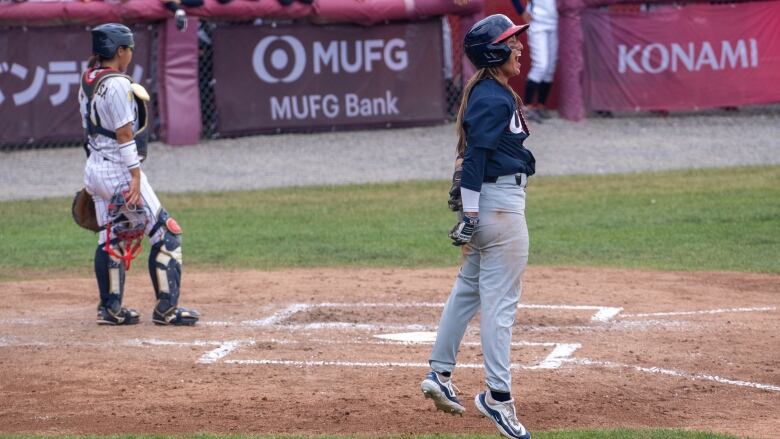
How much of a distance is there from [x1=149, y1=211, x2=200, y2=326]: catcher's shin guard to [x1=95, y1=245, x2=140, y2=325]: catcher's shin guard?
0.74ft

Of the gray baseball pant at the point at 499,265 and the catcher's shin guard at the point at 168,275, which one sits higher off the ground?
the gray baseball pant at the point at 499,265

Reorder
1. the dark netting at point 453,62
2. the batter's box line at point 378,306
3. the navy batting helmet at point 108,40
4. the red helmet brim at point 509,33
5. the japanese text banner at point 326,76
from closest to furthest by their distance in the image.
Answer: the red helmet brim at point 509,33, the navy batting helmet at point 108,40, the batter's box line at point 378,306, the japanese text banner at point 326,76, the dark netting at point 453,62

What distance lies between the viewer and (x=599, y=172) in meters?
15.9

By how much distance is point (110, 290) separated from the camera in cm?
832

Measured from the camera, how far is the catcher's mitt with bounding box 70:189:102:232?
27.4 ft

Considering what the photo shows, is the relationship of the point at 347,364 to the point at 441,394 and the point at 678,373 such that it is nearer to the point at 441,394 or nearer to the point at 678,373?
the point at 441,394

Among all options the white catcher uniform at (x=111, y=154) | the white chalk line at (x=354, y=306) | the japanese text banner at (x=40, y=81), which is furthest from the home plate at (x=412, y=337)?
the japanese text banner at (x=40, y=81)

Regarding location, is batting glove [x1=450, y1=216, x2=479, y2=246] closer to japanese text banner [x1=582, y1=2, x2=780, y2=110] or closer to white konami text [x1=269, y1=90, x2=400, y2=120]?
white konami text [x1=269, y1=90, x2=400, y2=120]

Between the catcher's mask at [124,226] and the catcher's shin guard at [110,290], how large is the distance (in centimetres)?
7

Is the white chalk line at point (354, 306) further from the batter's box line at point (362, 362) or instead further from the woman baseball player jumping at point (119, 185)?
the batter's box line at point (362, 362)

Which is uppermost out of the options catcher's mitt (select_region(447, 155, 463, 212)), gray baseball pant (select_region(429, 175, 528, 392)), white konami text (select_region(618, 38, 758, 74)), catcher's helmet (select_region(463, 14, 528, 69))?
catcher's helmet (select_region(463, 14, 528, 69))

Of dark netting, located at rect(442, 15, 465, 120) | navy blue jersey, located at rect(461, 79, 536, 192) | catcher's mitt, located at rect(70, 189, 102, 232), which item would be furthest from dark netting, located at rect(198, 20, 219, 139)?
navy blue jersey, located at rect(461, 79, 536, 192)

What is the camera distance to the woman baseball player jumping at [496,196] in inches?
219

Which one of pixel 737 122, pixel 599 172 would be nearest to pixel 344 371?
pixel 599 172
